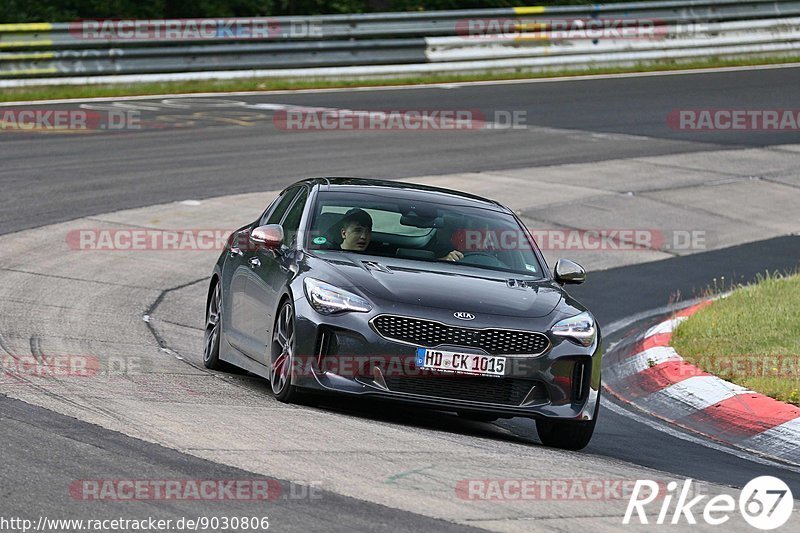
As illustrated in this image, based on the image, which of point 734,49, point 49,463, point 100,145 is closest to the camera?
point 49,463

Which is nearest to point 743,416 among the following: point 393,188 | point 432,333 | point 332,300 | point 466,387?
point 466,387

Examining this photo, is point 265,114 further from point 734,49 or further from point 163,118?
point 734,49

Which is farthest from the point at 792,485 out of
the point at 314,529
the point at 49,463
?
the point at 49,463

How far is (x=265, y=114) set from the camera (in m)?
24.1

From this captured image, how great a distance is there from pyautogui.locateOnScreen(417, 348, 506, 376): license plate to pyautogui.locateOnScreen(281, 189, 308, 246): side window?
1668mm

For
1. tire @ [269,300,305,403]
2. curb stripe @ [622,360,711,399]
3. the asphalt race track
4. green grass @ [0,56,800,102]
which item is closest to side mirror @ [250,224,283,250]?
tire @ [269,300,305,403]

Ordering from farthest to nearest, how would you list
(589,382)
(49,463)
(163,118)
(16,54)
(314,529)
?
(16,54) < (163,118) < (589,382) < (49,463) < (314,529)

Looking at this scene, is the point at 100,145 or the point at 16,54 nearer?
the point at 100,145

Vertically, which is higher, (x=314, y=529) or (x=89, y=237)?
(x=314, y=529)

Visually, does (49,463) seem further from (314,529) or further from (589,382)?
(589,382)

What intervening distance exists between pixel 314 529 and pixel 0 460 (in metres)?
1.62

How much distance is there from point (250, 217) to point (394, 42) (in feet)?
40.9

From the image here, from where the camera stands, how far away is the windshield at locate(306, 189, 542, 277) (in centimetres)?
944

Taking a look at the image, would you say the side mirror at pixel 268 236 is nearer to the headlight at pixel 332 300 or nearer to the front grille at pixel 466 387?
the headlight at pixel 332 300
